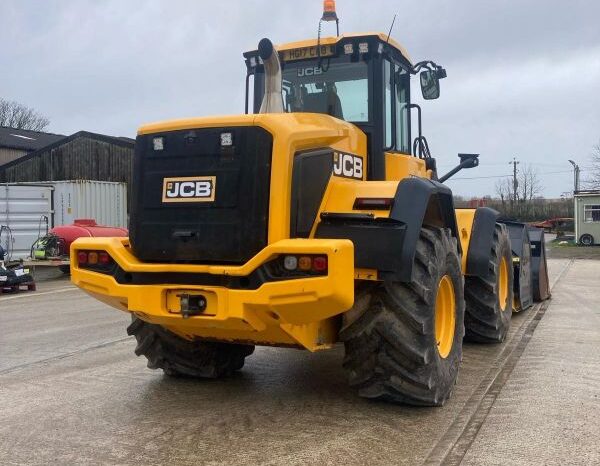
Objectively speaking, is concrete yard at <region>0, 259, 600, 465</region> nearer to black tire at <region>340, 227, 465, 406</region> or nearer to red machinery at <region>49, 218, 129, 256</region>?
black tire at <region>340, 227, 465, 406</region>

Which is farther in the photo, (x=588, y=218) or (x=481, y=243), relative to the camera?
(x=588, y=218)

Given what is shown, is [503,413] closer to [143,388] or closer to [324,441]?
[324,441]

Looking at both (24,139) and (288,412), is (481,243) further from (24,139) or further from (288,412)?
(24,139)

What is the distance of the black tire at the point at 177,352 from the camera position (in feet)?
17.2

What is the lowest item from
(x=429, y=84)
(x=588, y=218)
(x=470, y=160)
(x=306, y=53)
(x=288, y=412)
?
(x=288, y=412)

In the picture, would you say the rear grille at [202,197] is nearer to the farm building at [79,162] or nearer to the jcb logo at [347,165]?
the jcb logo at [347,165]

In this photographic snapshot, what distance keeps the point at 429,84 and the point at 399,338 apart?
2744 mm

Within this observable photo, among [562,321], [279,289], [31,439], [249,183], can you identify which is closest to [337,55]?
[249,183]

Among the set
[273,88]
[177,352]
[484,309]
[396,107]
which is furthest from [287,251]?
[484,309]

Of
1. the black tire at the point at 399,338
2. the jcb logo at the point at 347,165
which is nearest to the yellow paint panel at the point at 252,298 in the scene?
the black tire at the point at 399,338

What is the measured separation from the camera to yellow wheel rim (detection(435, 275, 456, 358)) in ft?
16.3

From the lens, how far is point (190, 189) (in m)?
4.38

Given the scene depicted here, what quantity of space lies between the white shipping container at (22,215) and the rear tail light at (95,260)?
13.3 metres

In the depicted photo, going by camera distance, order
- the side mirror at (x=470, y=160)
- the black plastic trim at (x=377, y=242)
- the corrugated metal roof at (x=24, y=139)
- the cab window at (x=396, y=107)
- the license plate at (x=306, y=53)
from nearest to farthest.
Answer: the black plastic trim at (x=377, y=242) → the cab window at (x=396, y=107) → the license plate at (x=306, y=53) → the side mirror at (x=470, y=160) → the corrugated metal roof at (x=24, y=139)
